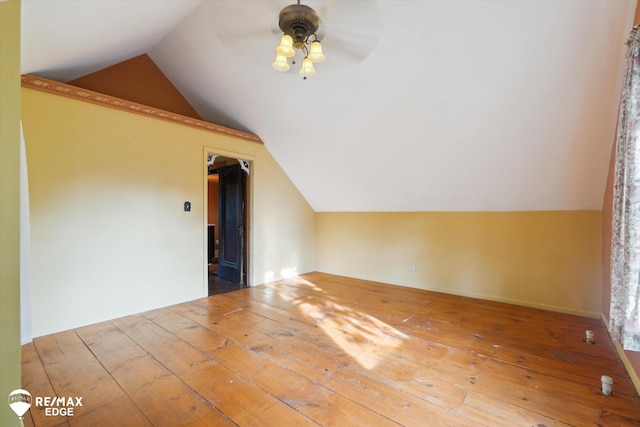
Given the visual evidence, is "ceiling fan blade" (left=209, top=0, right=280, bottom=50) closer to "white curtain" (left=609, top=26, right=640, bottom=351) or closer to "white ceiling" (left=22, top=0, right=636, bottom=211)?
"white ceiling" (left=22, top=0, right=636, bottom=211)

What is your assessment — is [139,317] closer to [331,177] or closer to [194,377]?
[194,377]

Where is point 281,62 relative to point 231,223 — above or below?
above

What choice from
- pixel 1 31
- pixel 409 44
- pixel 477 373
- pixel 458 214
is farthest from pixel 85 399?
pixel 458 214

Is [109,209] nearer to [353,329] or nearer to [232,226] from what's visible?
[232,226]

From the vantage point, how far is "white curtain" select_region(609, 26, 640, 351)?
1400mm

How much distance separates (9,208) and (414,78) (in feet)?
10.0

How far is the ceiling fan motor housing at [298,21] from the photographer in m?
2.08

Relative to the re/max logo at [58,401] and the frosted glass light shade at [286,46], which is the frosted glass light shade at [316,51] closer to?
the frosted glass light shade at [286,46]

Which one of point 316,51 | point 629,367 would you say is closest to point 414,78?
point 316,51

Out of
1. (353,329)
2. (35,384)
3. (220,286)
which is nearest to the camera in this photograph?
(35,384)

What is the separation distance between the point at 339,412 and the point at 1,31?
2617mm

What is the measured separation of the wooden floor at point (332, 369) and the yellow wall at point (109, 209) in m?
0.36

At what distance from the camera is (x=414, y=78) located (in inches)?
105

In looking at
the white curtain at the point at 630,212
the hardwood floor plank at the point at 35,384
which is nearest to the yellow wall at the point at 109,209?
the hardwood floor plank at the point at 35,384
